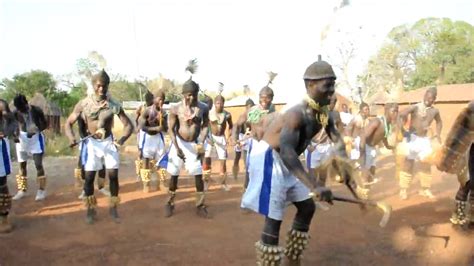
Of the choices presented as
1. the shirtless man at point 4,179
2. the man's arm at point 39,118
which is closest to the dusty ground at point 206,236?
the shirtless man at point 4,179

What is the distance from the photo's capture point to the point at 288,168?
12.3 ft

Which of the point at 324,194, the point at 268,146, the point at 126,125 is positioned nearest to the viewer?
the point at 324,194

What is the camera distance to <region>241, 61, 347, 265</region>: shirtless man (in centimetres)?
381

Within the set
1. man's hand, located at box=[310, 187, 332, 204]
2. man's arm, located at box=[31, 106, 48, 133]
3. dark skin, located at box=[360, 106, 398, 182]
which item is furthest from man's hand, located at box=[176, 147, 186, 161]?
man's hand, located at box=[310, 187, 332, 204]

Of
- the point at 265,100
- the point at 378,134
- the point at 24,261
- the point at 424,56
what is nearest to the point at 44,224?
the point at 24,261

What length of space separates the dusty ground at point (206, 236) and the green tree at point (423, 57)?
950 inches

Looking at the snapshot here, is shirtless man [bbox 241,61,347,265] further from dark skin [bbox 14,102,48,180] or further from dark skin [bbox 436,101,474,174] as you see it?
dark skin [bbox 14,102,48,180]

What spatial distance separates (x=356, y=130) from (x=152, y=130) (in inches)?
159

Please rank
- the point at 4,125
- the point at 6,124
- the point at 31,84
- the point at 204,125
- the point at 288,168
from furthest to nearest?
the point at 31,84 → the point at 204,125 → the point at 6,124 → the point at 4,125 → the point at 288,168

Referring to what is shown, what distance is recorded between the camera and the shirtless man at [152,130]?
29.5ft

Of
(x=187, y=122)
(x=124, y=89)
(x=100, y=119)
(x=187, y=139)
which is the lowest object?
(x=124, y=89)

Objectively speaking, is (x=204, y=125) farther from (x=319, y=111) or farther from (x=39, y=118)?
(x=319, y=111)

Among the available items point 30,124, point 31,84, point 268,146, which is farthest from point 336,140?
point 31,84

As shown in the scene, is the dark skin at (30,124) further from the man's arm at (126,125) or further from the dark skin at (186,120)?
the dark skin at (186,120)
